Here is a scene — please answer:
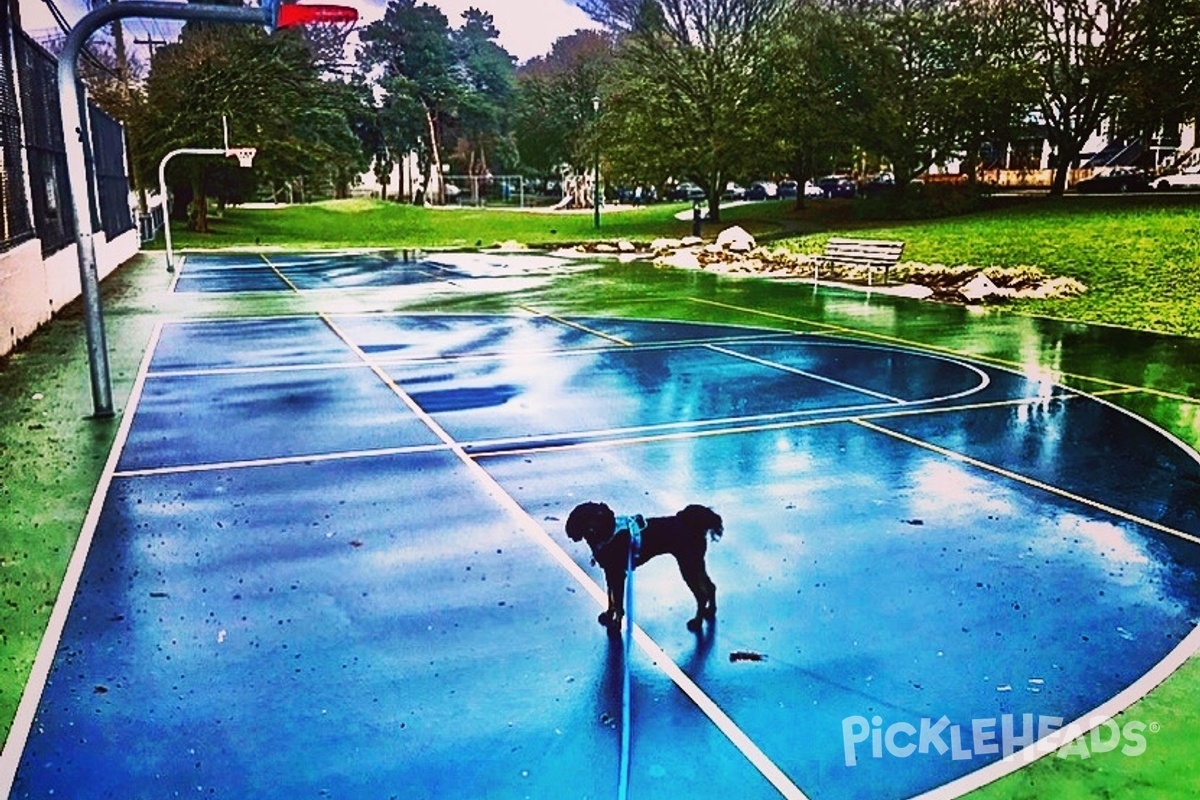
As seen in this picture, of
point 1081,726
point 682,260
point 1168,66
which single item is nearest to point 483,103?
point 682,260

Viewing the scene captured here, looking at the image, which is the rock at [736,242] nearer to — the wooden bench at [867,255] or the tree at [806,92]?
the wooden bench at [867,255]

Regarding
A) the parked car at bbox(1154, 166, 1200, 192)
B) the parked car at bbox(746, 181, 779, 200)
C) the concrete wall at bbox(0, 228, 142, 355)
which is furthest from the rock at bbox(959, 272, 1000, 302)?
the parked car at bbox(746, 181, 779, 200)

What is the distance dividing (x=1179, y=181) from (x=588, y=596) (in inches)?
1627

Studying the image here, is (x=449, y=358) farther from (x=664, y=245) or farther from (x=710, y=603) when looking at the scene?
(x=664, y=245)

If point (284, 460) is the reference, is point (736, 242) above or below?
above

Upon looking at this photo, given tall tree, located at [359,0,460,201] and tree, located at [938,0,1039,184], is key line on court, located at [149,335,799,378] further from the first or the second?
tall tree, located at [359,0,460,201]

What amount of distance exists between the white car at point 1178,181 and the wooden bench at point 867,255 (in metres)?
20.4

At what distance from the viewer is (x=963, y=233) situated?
26.9 m

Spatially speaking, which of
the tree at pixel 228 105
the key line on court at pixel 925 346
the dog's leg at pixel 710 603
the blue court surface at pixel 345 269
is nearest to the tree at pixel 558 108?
the tree at pixel 228 105

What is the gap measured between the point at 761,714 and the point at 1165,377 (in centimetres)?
923

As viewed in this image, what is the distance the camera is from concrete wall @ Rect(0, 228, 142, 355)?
12.3 m

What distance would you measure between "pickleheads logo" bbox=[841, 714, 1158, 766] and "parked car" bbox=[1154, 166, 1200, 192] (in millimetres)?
36209

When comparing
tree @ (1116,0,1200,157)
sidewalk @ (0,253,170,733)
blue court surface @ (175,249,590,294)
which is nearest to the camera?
sidewalk @ (0,253,170,733)

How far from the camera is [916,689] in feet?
14.0
